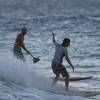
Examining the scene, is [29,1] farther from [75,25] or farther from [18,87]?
[18,87]

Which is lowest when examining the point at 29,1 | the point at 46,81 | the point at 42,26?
the point at 29,1

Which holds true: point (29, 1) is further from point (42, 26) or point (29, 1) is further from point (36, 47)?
point (36, 47)

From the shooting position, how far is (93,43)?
5138cm

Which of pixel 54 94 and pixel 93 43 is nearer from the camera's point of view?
pixel 54 94

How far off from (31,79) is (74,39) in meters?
32.6

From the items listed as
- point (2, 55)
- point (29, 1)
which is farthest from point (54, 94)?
point (29, 1)

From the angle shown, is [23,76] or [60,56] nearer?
[60,56]

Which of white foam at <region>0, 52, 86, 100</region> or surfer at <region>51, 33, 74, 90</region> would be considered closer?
white foam at <region>0, 52, 86, 100</region>

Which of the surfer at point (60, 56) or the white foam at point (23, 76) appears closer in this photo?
the white foam at point (23, 76)

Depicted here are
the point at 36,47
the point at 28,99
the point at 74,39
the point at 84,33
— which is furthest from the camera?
the point at 84,33

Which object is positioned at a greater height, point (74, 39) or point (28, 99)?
point (28, 99)

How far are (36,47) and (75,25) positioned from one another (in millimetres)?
26729

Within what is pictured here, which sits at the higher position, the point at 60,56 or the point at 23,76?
the point at 60,56

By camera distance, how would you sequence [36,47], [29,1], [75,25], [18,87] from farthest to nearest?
[29,1]
[75,25]
[36,47]
[18,87]
